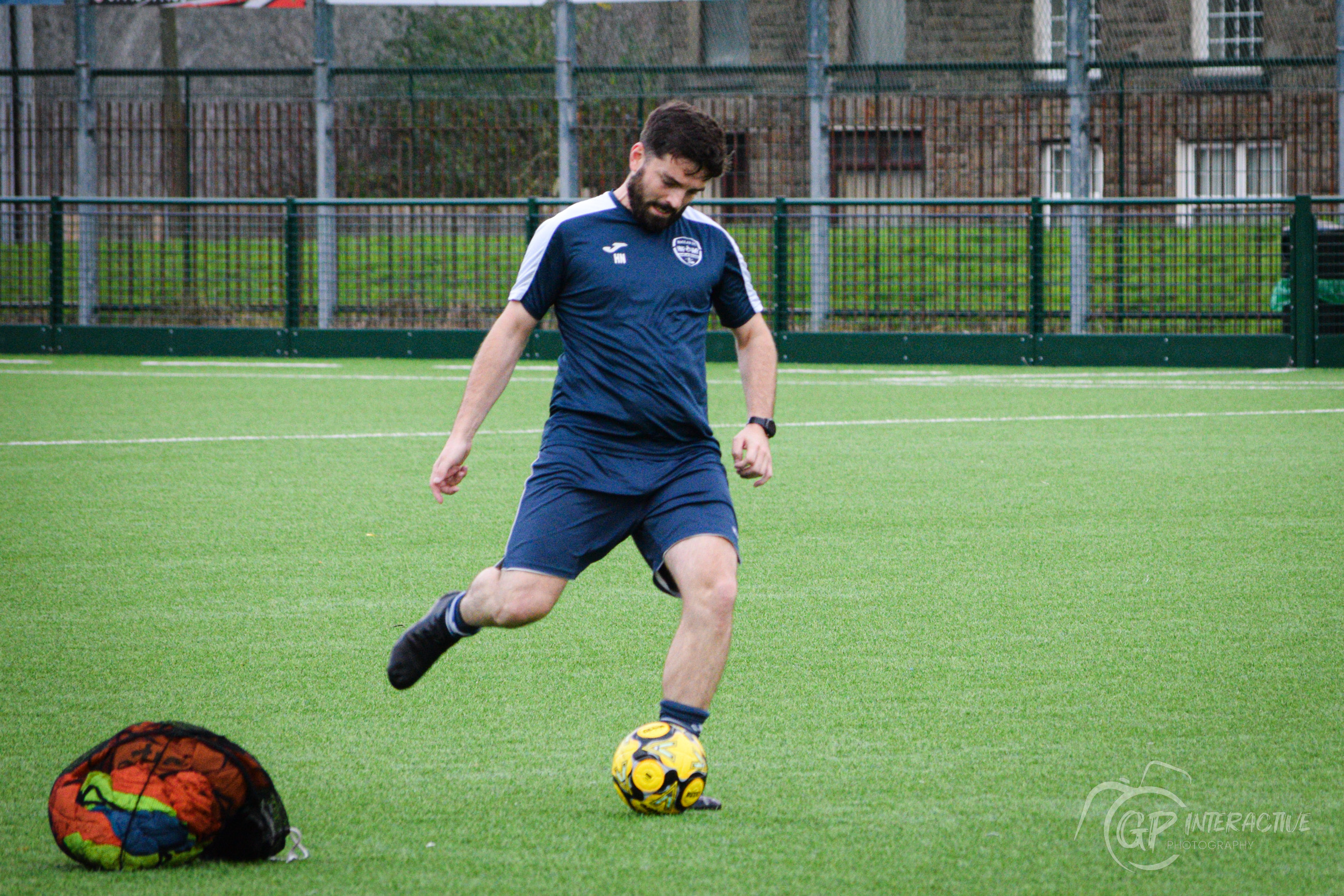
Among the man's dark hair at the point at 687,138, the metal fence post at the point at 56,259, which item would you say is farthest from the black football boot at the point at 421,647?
the metal fence post at the point at 56,259

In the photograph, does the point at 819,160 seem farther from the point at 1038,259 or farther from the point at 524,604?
the point at 524,604

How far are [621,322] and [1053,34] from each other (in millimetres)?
20497

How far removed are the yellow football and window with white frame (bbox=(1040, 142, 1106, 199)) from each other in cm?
1671

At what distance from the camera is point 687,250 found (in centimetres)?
466

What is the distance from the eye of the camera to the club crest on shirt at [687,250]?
4.64 m

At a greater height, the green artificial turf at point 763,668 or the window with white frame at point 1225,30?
the window with white frame at point 1225,30

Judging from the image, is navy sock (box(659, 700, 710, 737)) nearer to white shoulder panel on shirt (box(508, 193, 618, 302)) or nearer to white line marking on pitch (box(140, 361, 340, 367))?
white shoulder panel on shirt (box(508, 193, 618, 302))

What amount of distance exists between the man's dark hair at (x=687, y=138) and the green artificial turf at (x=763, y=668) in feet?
→ 5.14

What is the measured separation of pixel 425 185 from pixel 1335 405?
12346 millimetres

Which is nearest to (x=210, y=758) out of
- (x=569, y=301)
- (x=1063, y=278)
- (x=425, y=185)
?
(x=569, y=301)

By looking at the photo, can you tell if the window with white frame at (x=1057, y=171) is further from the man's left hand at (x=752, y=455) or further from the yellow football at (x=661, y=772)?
the yellow football at (x=661, y=772)

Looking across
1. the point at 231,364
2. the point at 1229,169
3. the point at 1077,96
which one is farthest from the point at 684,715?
the point at 1229,169

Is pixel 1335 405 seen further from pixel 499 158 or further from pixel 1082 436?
pixel 499 158

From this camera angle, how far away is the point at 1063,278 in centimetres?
1862
